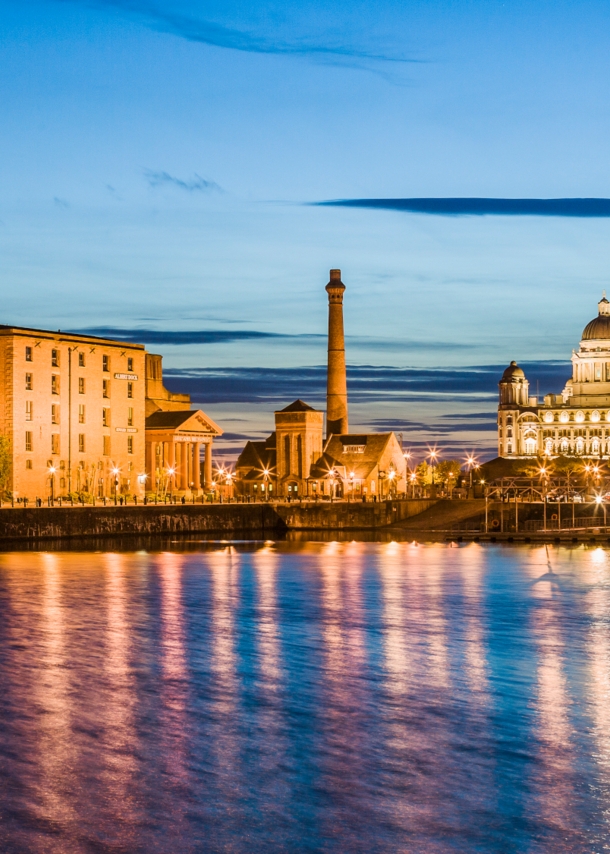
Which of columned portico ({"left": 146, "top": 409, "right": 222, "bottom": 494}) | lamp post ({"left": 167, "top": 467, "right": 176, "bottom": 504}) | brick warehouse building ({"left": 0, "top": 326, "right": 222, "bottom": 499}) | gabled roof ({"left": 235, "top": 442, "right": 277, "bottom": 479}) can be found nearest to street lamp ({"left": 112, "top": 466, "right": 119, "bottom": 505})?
brick warehouse building ({"left": 0, "top": 326, "right": 222, "bottom": 499})

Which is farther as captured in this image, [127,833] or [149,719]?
[149,719]

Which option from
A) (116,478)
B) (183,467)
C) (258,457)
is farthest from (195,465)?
(258,457)

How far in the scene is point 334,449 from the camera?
488ft

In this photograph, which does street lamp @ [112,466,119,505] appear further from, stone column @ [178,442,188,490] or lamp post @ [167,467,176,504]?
stone column @ [178,442,188,490]

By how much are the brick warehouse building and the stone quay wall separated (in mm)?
10495

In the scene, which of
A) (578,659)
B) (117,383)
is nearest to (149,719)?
(578,659)

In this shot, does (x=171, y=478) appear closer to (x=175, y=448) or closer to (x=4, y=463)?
(x=175, y=448)

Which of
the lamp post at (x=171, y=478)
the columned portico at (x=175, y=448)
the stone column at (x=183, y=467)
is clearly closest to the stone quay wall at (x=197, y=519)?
the lamp post at (x=171, y=478)

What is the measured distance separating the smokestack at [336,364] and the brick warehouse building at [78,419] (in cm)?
2749

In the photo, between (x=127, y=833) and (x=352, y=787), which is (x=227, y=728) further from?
(x=127, y=833)

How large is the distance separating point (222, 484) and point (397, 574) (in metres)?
107

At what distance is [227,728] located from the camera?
29.3 metres

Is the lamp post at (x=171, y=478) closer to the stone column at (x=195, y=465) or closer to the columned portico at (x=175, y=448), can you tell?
the columned portico at (x=175, y=448)

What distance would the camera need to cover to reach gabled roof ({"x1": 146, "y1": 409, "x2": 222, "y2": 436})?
130125 millimetres
